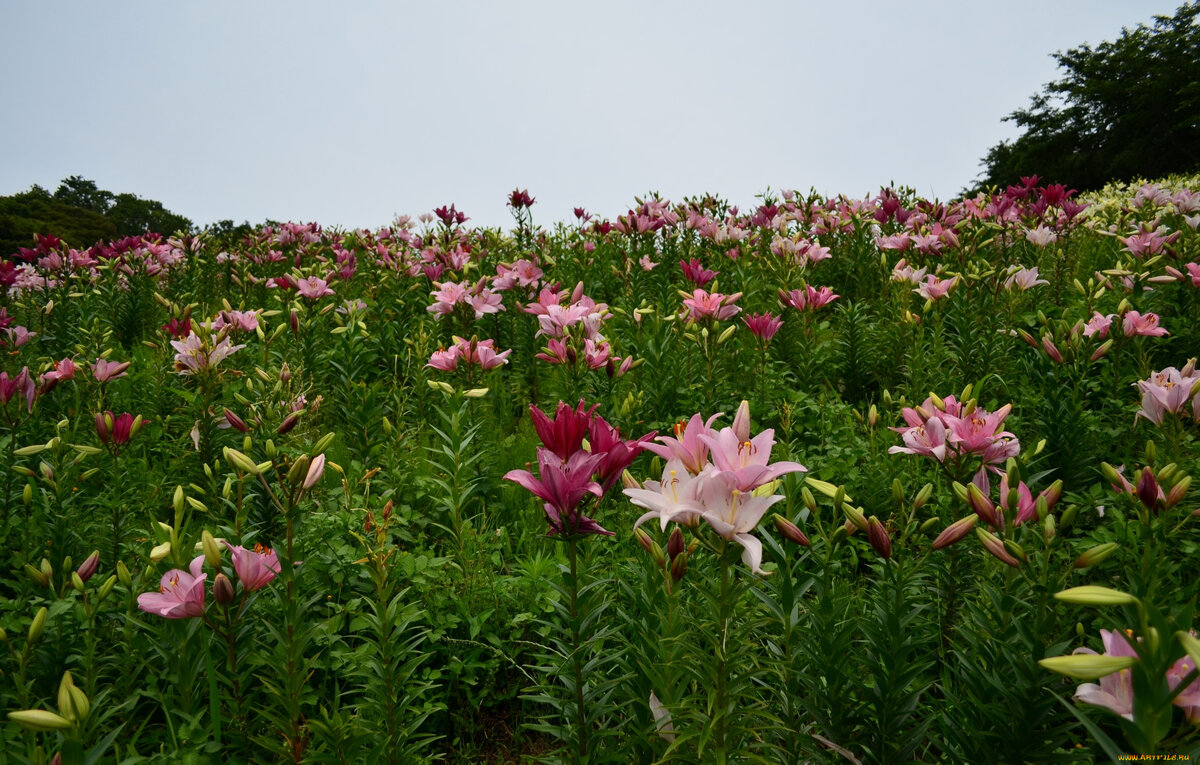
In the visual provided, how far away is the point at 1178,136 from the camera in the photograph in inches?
1043

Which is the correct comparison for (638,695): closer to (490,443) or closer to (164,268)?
(490,443)

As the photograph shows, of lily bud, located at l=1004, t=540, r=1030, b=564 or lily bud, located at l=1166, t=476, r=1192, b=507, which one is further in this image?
lily bud, located at l=1166, t=476, r=1192, b=507

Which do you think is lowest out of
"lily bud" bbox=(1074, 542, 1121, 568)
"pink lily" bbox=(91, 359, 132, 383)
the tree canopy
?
"lily bud" bbox=(1074, 542, 1121, 568)

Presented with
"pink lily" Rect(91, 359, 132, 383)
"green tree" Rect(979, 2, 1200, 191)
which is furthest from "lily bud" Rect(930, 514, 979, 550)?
"green tree" Rect(979, 2, 1200, 191)

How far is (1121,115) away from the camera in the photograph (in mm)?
28234

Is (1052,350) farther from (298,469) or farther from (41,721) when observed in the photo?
(41,721)

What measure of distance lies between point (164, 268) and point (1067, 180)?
1372 inches

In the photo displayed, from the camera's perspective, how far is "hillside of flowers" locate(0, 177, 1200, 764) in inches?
58.7

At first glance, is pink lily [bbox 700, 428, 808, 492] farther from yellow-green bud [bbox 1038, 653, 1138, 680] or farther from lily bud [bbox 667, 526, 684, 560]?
yellow-green bud [bbox 1038, 653, 1138, 680]

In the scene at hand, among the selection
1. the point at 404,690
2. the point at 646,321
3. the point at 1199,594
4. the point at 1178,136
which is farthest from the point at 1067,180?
the point at 404,690

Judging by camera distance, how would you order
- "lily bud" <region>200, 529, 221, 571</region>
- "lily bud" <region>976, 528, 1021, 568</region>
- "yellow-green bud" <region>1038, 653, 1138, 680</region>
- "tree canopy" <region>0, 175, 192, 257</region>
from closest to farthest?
"yellow-green bud" <region>1038, 653, 1138, 680</region> → "lily bud" <region>976, 528, 1021, 568</region> → "lily bud" <region>200, 529, 221, 571</region> → "tree canopy" <region>0, 175, 192, 257</region>

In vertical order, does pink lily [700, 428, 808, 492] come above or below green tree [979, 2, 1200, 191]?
below

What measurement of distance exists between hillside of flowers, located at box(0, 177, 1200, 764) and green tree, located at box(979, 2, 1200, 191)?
2885 cm

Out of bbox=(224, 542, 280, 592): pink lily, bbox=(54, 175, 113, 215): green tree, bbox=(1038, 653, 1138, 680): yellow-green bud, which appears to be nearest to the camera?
bbox=(1038, 653, 1138, 680): yellow-green bud
